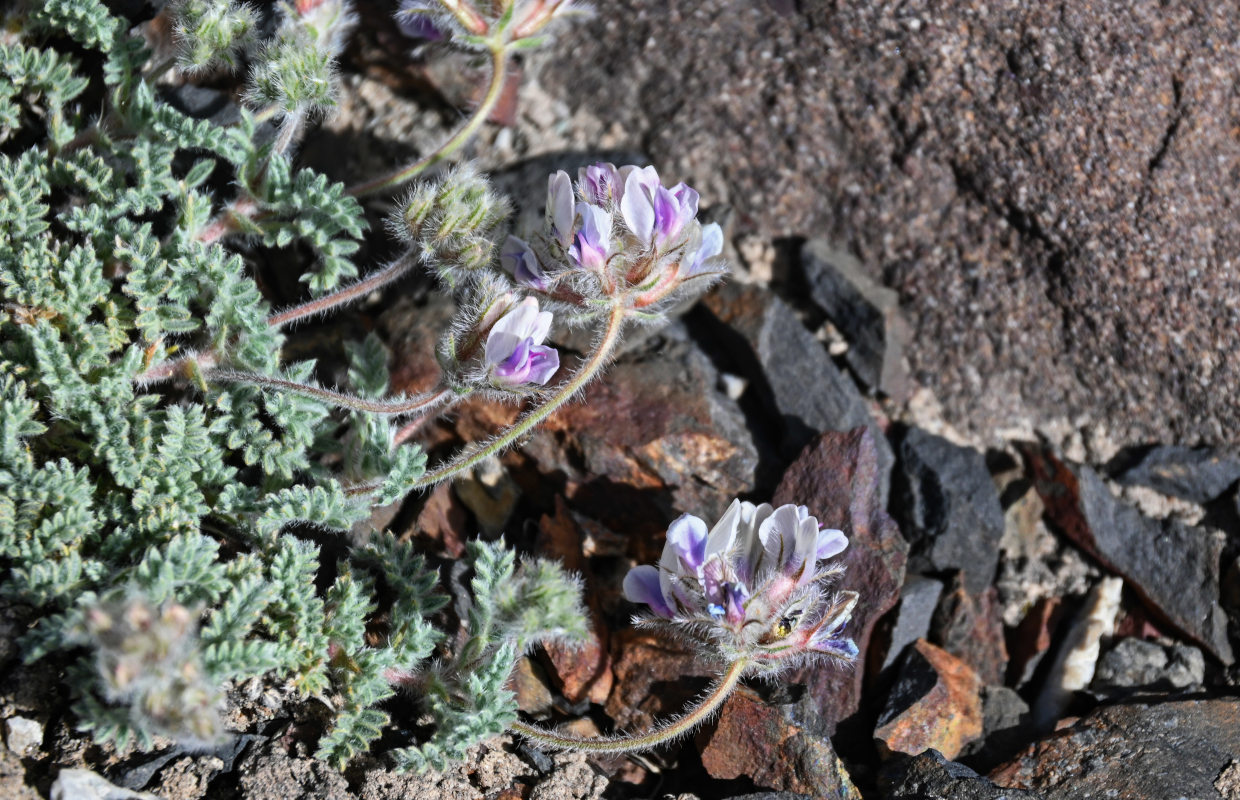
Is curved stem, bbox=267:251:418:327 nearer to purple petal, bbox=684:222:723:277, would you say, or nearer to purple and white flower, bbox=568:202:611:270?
purple and white flower, bbox=568:202:611:270

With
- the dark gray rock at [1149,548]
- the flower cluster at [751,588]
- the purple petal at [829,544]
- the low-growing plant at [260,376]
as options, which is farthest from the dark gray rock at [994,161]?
the flower cluster at [751,588]

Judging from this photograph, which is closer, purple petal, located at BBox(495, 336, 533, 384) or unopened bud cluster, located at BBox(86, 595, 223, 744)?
unopened bud cluster, located at BBox(86, 595, 223, 744)

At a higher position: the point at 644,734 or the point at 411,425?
the point at 411,425

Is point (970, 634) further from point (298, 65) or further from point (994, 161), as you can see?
point (298, 65)

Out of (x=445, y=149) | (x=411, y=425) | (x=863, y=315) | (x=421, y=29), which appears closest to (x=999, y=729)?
(x=863, y=315)

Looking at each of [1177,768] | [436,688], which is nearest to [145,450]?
[436,688]

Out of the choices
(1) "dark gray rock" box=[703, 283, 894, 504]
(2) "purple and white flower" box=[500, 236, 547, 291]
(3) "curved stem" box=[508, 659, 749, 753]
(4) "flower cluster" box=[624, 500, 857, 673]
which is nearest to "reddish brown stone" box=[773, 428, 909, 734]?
(1) "dark gray rock" box=[703, 283, 894, 504]
